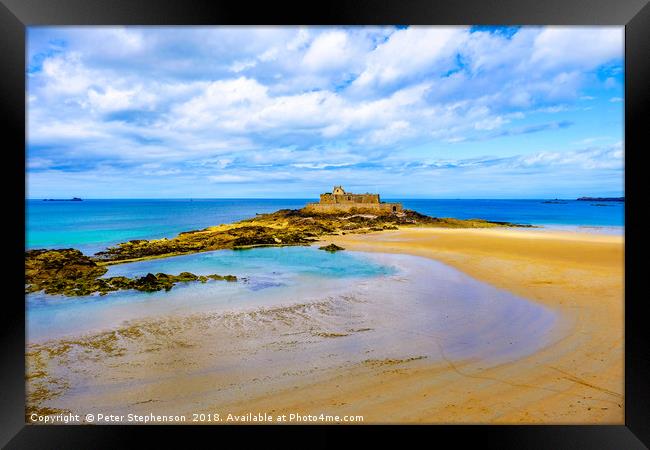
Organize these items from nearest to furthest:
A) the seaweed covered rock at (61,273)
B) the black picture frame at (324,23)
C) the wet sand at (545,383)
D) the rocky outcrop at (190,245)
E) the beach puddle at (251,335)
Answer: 1. the black picture frame at (324,23)
2. the wet sand at (545,383)
3. the beach puddle at (251,335)
4. the seaweed covered rock at (61,273)
5. the rocky outcrop at (190,245)

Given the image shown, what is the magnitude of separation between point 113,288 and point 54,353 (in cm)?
230

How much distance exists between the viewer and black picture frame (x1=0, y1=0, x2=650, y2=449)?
94.5 inches

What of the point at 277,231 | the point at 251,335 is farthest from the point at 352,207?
the point at 251,335

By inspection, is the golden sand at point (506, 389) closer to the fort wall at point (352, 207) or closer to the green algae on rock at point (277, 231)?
the green algae on rock at point (277, 231)

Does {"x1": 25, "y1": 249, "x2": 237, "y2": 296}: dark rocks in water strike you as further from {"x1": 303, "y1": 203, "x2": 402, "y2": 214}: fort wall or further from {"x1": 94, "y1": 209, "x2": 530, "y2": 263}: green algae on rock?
{"x1": 303, "y1": 203, "x2": 402, "y2": 214}: fort wall

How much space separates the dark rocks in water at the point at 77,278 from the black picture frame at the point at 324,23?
3.56m

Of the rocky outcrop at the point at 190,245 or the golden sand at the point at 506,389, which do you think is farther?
the rocky outcrop at the point at 190,245

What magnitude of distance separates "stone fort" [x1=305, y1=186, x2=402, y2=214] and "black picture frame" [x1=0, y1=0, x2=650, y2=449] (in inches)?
648

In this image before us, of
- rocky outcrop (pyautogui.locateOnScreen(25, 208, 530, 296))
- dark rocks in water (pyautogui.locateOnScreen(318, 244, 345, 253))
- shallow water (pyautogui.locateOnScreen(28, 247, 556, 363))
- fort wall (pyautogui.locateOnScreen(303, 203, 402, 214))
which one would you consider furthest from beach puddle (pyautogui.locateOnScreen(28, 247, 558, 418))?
fort wall (pyautogui.locateOnScreen(303, 203, 402, 214))

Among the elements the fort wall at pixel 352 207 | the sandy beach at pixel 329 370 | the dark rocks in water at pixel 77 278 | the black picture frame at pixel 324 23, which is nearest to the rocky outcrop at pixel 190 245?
the dark rocks in water at pixel 77 278

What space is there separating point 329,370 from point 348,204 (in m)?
16.4

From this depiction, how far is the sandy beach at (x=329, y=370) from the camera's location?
2.79m

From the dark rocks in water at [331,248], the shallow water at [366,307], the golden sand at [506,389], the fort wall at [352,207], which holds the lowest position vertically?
the golden sand at [506,389]

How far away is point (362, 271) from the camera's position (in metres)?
7.57
